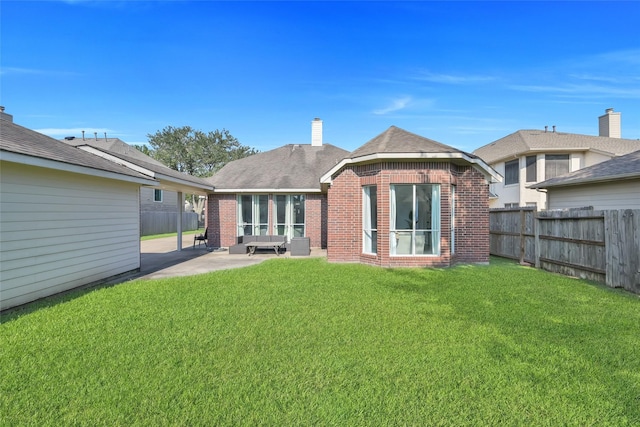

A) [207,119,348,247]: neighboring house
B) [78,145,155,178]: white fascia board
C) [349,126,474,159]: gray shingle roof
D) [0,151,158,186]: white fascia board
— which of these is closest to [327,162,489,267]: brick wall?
[349,126,474,159]: gray shingle roof

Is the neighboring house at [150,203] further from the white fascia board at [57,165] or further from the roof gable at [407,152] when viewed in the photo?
the roof gable at [407,152]

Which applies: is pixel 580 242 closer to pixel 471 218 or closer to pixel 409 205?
Answer: pixel 471 218

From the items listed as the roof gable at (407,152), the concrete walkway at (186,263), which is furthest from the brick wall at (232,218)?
the roof gable at (407,152)

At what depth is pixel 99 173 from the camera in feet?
25.1

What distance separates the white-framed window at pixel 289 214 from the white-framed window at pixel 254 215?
1.60 feet

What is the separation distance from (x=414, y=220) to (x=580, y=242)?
4308 mm

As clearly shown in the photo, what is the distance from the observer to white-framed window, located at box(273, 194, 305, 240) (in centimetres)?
1580

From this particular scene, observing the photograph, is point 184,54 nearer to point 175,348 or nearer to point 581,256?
point 175,348

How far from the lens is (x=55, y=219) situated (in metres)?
6.87

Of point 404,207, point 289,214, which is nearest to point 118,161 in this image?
point 289,214

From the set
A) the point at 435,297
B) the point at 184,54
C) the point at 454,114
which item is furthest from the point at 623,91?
the point at 184,54

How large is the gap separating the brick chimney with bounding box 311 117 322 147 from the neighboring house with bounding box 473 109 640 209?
1276 cm

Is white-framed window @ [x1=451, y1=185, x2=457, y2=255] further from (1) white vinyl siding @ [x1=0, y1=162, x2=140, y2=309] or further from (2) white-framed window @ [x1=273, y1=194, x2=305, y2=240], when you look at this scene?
(1) white vinyl siding @ [x1=0, y1=162, x2=140, y2=309]

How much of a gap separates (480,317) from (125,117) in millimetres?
24272
